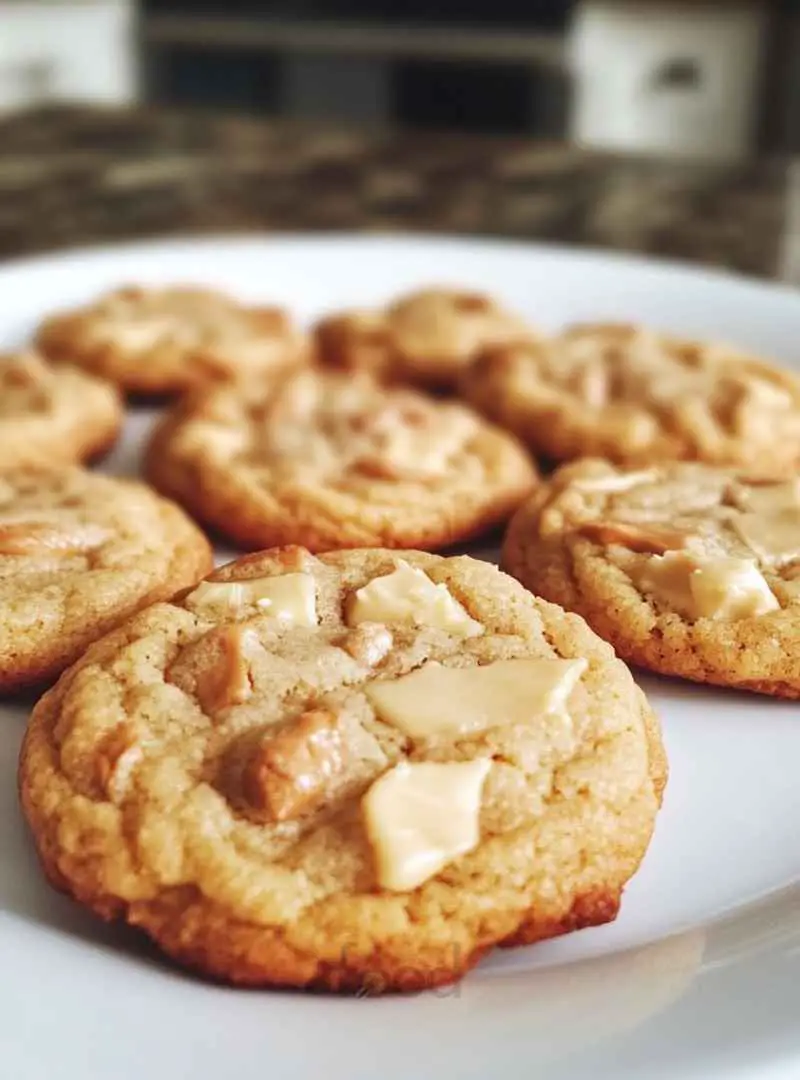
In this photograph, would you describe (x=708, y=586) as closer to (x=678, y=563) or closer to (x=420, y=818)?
(x=678, y=563)

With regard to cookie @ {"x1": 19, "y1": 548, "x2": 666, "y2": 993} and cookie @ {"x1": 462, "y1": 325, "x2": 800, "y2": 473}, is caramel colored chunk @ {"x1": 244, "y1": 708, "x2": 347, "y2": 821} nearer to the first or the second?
cookie @ {"x1": 19, "y1": 548, "x2": 666, "y2": 993}

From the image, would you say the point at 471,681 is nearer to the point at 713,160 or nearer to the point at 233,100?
the point at 713,160

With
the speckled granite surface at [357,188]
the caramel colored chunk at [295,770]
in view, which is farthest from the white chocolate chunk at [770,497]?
the speckled granite surface at [357,188]

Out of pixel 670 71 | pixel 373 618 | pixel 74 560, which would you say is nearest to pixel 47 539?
pixel 74 560

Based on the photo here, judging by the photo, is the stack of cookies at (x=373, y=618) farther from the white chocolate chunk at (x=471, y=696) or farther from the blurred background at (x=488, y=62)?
the blurred background at (x=488, y=62)

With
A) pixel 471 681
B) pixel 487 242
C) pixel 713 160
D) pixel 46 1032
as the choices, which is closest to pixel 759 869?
pixel 471 681

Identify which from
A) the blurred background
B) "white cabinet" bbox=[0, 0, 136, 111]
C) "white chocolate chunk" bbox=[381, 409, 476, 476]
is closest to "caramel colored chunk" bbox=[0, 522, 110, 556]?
"white chocolate chunk" bbox=[381, 409, 476, 476]
